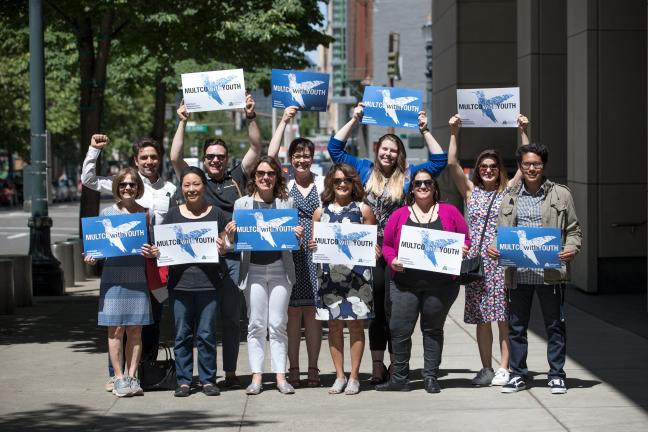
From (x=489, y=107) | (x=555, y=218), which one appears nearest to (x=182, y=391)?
(x=555, y=218)

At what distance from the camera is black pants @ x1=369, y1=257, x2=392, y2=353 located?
9703mm

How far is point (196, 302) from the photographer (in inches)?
376

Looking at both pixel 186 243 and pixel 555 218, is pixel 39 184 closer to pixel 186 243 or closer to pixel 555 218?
pixel 186 243

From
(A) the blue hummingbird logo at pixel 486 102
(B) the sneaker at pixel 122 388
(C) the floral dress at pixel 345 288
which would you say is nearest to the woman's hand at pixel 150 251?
(B) the sneaker at pixel 122 388

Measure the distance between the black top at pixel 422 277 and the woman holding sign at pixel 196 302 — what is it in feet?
4.42

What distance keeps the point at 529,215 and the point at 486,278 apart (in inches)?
24.0

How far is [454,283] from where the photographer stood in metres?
9.47

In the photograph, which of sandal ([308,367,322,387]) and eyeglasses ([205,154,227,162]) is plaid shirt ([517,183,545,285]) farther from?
eyeglasses ([205,154,227,162])

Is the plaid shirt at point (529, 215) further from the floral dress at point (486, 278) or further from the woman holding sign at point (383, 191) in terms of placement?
the woman holding sign at point (383, 191)

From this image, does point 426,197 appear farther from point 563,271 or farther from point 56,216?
point 56,216

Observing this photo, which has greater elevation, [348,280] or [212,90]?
[212,90]

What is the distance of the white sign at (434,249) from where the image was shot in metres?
9.20

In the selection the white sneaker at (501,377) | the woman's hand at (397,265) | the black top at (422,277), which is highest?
the woman's hand at (397,265)

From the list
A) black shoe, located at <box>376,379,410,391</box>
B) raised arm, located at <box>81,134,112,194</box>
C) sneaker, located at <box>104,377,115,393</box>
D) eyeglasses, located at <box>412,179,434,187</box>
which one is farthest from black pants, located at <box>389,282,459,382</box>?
raised arm, located at <box>81,134,112,194</box>
